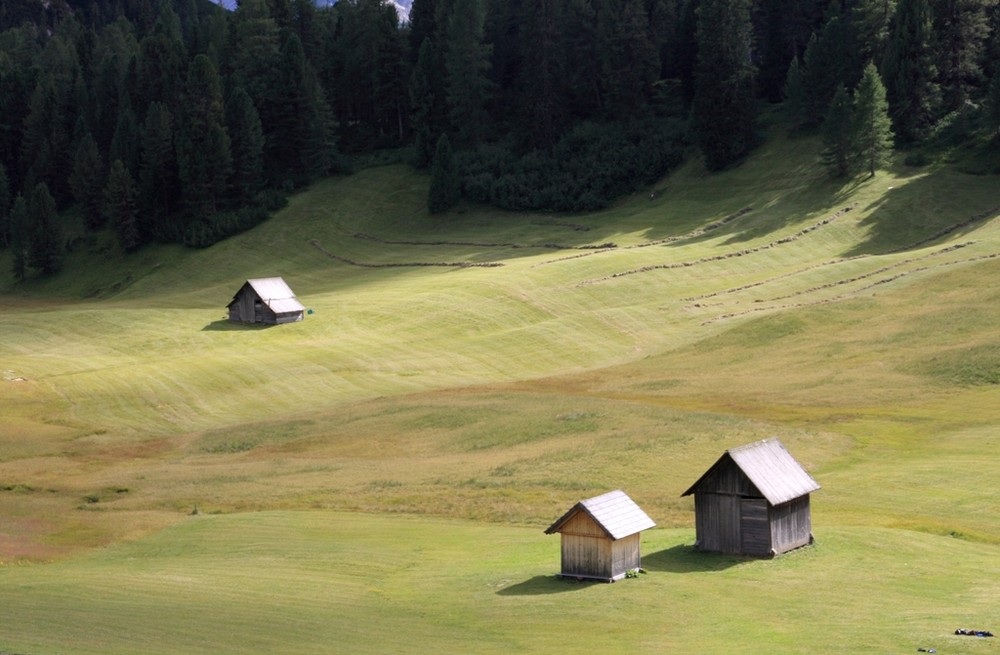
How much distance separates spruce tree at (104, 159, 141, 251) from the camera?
151000 mm

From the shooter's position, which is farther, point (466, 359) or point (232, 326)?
point (232, 326)

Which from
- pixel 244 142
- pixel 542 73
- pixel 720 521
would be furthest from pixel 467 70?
pixel 720 521

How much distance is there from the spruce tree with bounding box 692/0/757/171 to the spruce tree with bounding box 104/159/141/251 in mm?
62561

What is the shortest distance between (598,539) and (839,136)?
9049cm

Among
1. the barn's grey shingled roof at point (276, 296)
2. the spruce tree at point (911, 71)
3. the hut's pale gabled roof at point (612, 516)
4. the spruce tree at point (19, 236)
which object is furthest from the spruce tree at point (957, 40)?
the hut's pale gabled roof at point (612, 516)

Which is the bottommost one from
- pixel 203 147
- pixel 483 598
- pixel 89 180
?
pixel 483 598

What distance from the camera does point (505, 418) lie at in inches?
3086

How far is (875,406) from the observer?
77.6 meters

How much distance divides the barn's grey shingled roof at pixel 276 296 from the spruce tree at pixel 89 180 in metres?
59.0

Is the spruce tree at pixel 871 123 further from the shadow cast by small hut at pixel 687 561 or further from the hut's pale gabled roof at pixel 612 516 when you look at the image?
the hut's pale gabled roof at pixel 612 516

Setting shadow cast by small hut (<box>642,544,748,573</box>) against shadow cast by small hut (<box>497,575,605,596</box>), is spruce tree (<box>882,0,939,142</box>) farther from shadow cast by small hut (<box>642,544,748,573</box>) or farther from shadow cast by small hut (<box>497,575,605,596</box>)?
shadow cast by small hut (<box>497,575,605,596</box>)

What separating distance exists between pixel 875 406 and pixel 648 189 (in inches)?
2823

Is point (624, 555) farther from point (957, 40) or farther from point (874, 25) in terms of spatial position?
point (874, 25)

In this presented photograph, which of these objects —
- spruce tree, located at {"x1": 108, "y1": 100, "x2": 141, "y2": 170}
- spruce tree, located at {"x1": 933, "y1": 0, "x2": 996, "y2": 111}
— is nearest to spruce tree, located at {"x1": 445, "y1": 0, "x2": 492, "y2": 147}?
spruce tree, located at {"x1": 108, "y1": 100, "x2": 141, "y2": 170}
